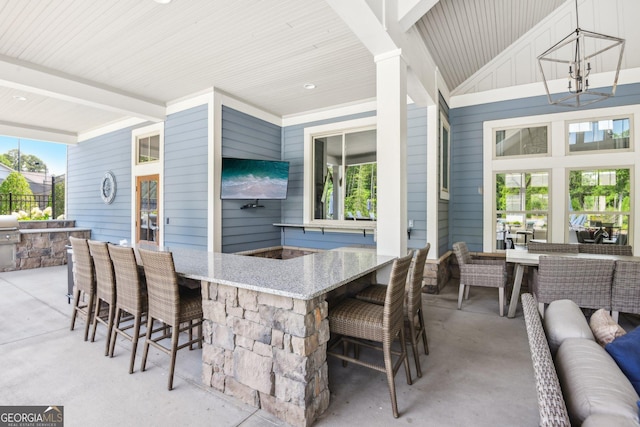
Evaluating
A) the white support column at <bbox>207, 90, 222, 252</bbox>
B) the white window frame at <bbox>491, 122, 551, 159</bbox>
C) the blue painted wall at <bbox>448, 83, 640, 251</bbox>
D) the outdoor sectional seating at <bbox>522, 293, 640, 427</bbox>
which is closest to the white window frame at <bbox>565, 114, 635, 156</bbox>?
the white window frame at <bbox>491, 122, 551, 159</bbox>

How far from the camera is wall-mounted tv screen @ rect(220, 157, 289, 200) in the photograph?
4930 millimetres

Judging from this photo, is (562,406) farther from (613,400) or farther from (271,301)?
(271,301)

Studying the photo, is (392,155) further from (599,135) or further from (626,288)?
(599,135)

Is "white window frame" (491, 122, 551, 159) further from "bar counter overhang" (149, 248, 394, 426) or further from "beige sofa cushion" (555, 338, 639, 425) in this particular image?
"beige sofa cushion" (555, 338, 639, 425)

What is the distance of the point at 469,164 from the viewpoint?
534cm

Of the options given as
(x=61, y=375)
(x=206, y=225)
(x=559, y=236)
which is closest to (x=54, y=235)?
(x=206, y=225)

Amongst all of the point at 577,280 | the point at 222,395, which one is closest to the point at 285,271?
the point at 222,395

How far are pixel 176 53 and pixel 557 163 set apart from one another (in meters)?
5.56

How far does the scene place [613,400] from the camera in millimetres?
1062

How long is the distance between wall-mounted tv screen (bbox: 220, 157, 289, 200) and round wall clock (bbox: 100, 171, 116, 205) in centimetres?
362

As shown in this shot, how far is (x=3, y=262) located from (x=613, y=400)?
28.4 feet

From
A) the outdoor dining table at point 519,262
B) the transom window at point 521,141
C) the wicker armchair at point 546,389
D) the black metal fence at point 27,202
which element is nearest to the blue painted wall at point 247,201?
the transom window at point 521,141

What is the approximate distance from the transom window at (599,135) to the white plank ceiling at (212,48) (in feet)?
5.44

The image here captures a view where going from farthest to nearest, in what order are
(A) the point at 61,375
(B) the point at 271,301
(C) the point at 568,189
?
(C) the point at 568,189
(A) the point at 61,375
(B) the point at 271,301
